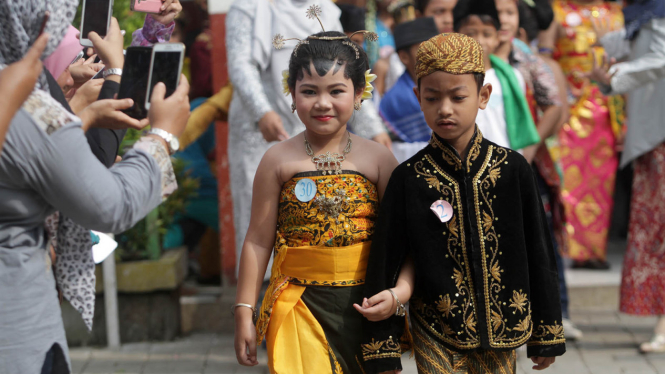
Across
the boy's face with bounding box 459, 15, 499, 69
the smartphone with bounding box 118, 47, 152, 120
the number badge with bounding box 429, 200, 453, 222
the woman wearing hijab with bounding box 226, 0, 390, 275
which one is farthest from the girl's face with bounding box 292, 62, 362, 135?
the boy's face with bounding box 459, 15, 499, 69

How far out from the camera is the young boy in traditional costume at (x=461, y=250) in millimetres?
2514

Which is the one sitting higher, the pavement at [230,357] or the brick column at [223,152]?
the brick column at [223,152]

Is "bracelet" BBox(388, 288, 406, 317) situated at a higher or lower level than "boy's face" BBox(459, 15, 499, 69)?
lower

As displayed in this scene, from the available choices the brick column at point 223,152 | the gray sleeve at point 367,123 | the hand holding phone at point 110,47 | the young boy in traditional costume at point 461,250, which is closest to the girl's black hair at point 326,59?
the young boy in traditional costume at point 461,250

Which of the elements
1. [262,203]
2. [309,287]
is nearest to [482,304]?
[309,287]

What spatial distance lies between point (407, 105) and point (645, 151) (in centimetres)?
170

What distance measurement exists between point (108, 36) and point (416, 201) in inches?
44.2

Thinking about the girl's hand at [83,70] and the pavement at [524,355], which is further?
the pavement at [524,355]

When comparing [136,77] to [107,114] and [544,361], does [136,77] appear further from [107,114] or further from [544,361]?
[544,361]

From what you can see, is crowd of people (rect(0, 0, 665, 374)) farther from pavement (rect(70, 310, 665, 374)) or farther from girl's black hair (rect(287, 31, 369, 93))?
pavement (rect(70, 310, 665, 374))

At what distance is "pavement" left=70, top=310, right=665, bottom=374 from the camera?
4.46 m

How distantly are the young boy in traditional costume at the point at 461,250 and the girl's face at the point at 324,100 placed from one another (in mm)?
281

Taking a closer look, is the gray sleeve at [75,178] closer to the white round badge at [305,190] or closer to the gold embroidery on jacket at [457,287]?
the white round badge at [305,190]

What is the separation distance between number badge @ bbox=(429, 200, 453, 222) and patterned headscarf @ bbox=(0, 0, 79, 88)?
129 cm
